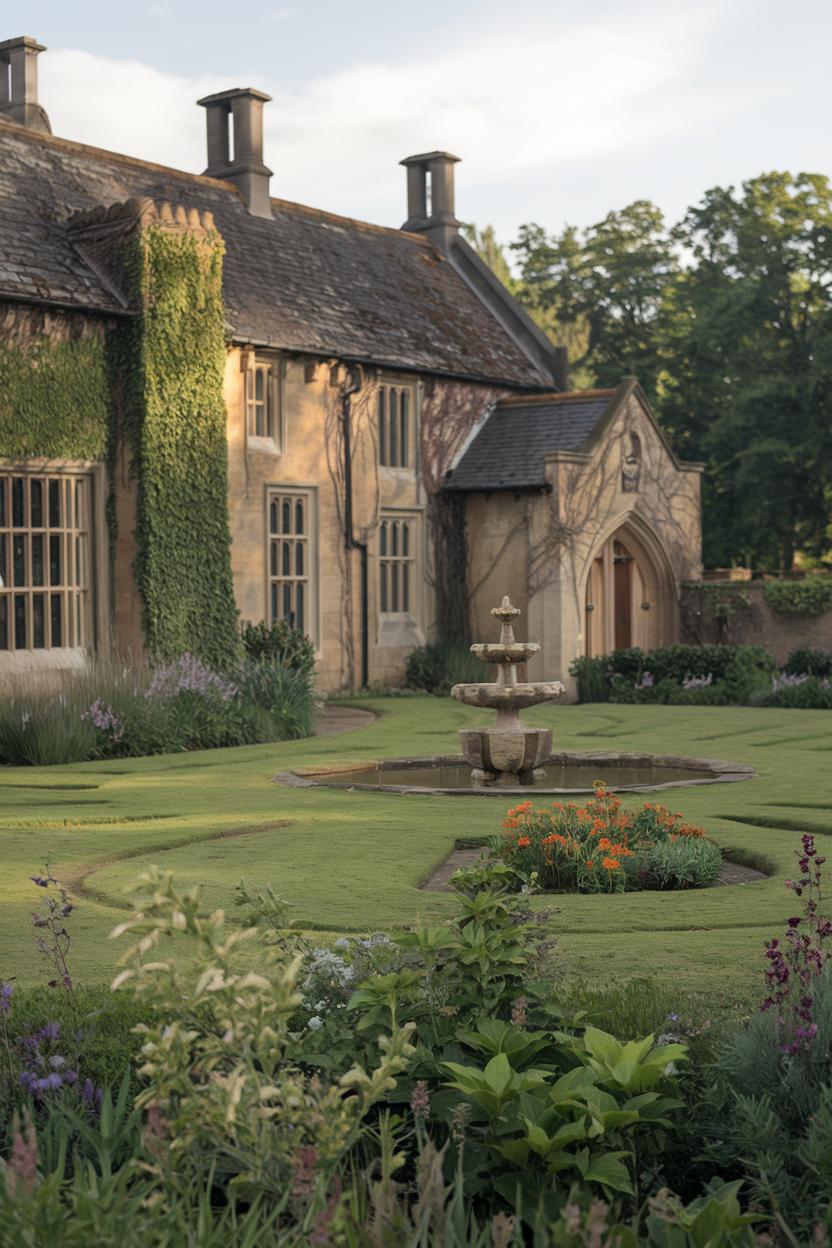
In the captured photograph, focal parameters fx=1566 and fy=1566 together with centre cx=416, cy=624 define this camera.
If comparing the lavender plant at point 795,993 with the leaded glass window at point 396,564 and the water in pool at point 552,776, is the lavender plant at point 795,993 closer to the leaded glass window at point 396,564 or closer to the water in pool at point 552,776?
the water in pool at point 552,776

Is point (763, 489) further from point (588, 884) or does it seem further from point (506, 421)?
point (588, 884)

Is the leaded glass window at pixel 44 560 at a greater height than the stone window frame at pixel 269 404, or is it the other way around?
the stone window frame at pixel 269 404

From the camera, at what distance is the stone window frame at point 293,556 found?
2339cm

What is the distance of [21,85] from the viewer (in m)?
23.5

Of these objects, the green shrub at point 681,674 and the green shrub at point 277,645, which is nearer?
the green shrub at point 277,645

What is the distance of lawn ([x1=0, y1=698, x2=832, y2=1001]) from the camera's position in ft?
23.2

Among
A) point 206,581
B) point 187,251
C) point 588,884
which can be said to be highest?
point 187,251

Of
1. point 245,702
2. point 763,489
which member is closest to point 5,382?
point 245,702

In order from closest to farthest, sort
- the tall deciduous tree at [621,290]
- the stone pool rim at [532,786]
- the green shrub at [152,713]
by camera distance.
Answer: the stone pool rim at [532,786]
the green shrub at [152,713]
the tall deciduous tree at [621,290]

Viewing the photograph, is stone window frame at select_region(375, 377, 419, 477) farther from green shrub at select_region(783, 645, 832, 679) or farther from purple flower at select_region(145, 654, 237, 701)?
purple flower at select_region(145, 654, 237, 701)

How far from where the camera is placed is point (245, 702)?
61.4 ft

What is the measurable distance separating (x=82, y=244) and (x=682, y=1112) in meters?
18.1

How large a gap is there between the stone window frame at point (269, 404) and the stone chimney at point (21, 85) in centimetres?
472

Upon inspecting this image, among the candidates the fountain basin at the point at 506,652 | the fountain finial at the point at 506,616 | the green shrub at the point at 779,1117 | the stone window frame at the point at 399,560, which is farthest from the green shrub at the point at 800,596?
the green shrub at the point at 779,1117
